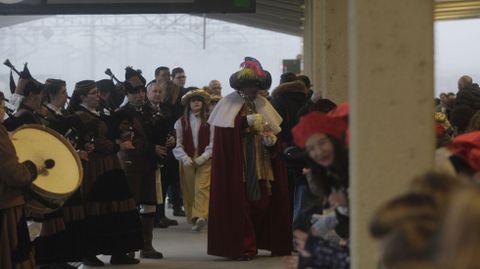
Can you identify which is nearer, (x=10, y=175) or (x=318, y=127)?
(x=318, y=127)

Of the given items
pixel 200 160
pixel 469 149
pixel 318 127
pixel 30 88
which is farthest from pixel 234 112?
pixel 318 127

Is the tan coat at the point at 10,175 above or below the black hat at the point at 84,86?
below

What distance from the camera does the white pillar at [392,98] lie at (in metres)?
4.23

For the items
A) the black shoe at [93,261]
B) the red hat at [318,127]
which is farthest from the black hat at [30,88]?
the red hat at [318,127]

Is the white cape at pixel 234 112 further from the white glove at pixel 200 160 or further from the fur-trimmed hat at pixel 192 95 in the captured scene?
the fur-trimmed hat at pixel 192 95

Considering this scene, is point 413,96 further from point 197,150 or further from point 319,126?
point 197,150

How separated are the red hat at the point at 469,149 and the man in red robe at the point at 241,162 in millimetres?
4681

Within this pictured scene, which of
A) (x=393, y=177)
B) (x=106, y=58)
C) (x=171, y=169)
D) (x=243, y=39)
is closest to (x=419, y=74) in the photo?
(x=393, y=177)

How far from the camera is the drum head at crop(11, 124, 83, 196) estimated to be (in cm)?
714

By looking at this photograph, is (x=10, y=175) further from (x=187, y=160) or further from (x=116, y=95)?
(x=187, y=160)

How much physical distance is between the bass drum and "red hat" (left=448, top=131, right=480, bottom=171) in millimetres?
3383

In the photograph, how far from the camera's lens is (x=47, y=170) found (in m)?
7.28

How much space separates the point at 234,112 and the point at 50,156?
97.6 inches

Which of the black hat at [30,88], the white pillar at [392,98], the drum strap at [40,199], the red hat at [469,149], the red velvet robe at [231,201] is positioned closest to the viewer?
the white pillar at [392,98]
